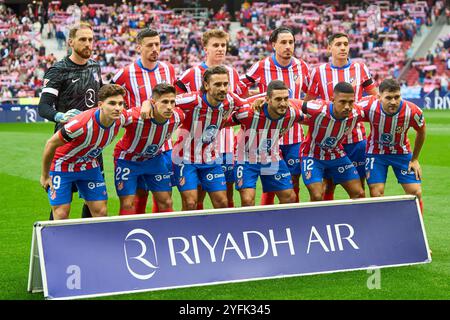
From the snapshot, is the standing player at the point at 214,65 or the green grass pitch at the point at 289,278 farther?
the standing player at the point at 214,65

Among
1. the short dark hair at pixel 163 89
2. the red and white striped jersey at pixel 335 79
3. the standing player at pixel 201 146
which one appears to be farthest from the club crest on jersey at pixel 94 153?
the red and white striped jersey at pixel 335 79

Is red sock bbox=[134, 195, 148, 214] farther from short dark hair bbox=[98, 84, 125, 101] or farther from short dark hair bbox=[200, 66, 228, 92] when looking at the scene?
short dark hair bbox=[98, 84, 125, 101]

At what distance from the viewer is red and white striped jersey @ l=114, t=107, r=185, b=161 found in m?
7.48

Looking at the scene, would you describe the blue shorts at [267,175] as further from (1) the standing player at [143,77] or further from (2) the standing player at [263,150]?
(1) the standing player at [143,77]

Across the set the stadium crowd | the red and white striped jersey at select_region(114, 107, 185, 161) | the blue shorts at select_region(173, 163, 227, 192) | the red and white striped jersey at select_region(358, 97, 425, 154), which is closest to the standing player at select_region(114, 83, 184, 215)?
the red and white striped jersey at select_region(114, 107, 185, 161)

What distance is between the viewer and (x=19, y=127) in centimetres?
2662

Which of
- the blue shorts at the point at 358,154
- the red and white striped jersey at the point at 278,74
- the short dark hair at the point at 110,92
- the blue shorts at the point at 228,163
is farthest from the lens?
the red and white striped jersey at the point at 278,74

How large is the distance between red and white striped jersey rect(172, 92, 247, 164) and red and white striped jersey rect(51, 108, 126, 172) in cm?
79

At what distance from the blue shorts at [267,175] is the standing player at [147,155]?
0.75m

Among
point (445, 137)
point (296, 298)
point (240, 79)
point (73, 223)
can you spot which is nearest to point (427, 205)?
point (240, 79)

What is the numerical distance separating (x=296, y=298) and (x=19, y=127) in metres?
21.7

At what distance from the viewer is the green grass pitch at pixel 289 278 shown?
6.35m

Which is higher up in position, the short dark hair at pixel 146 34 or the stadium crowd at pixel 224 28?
the short dark hair at pixel 146 34
